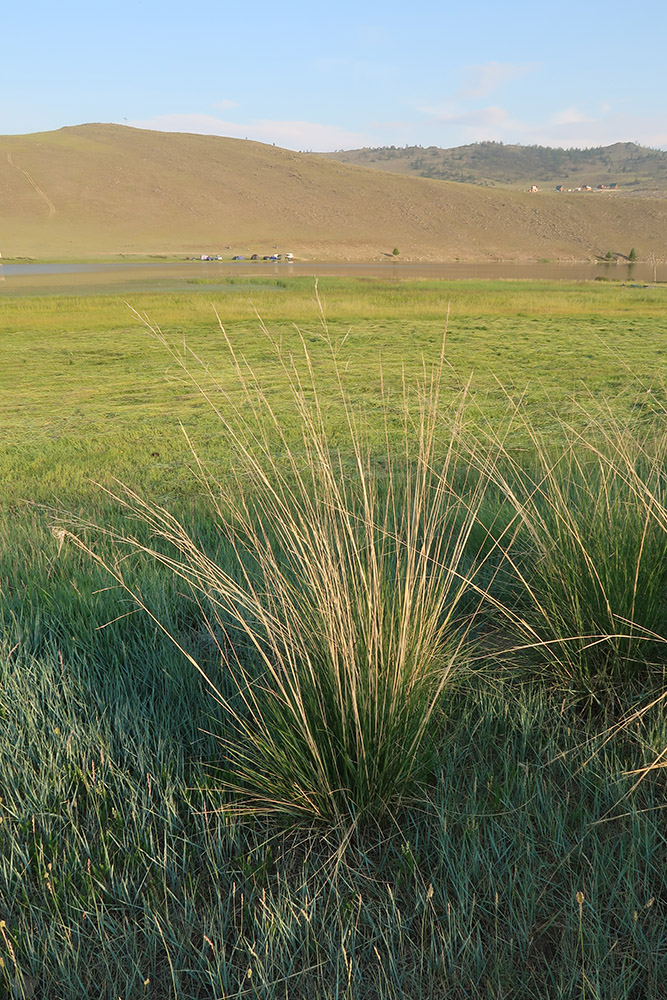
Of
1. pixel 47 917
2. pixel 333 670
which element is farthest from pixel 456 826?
pixel 47 917

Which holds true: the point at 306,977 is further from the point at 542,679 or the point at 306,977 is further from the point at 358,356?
the point at 358,356

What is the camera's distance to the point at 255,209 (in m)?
73.4

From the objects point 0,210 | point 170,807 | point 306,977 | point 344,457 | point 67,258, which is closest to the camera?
point 306,977

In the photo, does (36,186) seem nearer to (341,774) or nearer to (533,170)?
(341,774)

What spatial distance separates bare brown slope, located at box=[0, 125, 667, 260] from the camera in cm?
6234

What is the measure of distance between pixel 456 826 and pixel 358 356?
876cm

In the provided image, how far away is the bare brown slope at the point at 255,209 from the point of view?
62.3m

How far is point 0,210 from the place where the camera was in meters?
63.2

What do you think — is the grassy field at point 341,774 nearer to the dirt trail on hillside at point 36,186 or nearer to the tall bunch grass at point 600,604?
the tall bunch grass at point 600,604

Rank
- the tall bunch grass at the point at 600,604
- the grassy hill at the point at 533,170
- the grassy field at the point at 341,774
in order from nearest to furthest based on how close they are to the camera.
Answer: the grassy field at the point at 341,774
the tall bunch grass at the point at 600,604
the grassy hill at the point at 533,170

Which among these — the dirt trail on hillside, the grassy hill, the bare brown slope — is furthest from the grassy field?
the grassy hill

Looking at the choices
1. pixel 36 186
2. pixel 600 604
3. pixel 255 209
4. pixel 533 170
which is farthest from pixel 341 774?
pixel 533 170

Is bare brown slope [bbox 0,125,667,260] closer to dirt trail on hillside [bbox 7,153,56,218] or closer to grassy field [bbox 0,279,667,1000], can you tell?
dirt trail on hillside [bbox 7,153,56,218]

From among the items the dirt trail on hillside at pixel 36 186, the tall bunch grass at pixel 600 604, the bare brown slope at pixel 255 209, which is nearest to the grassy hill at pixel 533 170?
the bare brown slope at pixel 255 209
